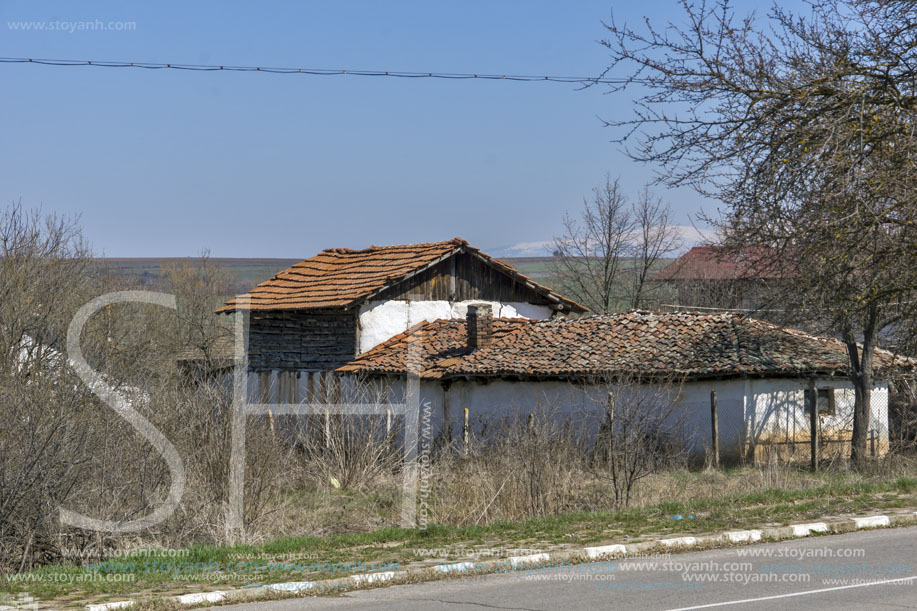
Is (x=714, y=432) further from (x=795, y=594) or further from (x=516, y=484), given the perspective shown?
(x=795, y=594)

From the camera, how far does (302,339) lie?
31.8 metres

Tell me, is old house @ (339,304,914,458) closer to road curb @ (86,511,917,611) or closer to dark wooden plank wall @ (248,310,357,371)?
dark wooden plank wall @ (248,310,357,371)

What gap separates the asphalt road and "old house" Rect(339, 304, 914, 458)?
1196 centimetres

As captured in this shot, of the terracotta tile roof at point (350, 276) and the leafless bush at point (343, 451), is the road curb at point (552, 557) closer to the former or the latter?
the leafless bush at point (343, 451)

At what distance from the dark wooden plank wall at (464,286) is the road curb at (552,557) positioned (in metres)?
19.9

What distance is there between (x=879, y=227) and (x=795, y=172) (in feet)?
5.68

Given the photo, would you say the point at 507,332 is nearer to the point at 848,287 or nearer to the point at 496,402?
the point at 496,402

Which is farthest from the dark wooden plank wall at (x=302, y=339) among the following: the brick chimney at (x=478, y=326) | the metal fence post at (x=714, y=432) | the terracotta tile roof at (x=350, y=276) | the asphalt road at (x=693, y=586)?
the asphalt road at (x=693, y=586)

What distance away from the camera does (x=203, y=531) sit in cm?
1245

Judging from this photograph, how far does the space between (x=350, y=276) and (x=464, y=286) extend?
4059mm

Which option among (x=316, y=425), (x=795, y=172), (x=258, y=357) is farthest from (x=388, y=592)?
(x=258, y=357)

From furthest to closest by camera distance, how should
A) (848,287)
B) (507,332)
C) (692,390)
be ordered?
(507,332) < (692,390) < (848,287)

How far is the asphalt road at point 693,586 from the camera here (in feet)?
27.2

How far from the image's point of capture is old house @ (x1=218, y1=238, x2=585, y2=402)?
30641 mm
